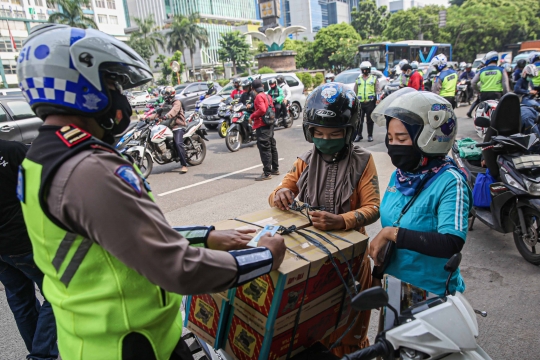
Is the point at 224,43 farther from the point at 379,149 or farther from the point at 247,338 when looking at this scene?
the point at 247,338

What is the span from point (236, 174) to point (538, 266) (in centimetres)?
556

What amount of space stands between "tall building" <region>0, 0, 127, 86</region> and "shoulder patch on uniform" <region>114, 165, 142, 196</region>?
4251 centimetres

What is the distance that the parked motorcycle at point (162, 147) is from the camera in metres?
8.09

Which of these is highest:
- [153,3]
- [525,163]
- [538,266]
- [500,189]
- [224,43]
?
[153,3]

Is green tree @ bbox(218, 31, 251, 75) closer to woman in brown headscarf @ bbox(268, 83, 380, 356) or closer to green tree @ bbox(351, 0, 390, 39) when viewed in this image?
green tree @ bbox(351, 0, 390, 39)

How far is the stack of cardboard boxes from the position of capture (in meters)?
1.53

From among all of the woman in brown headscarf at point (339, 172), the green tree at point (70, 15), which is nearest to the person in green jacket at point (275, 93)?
the woman in brown headscarf at point (339, 172)

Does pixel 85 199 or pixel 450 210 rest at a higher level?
pixel 85 199

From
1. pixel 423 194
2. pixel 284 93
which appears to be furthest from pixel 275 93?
pixel 423 194

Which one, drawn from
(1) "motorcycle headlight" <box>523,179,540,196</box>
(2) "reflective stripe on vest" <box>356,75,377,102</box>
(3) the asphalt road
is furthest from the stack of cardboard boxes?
(2) "reflective stripe on vest" <box>356,75,377,102</box>

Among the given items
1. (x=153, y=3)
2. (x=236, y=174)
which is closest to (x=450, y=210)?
(x=236, y=174)

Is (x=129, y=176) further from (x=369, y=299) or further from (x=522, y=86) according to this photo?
(x=522, y=86)

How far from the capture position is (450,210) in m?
1.78

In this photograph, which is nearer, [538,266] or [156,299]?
[156,299]
